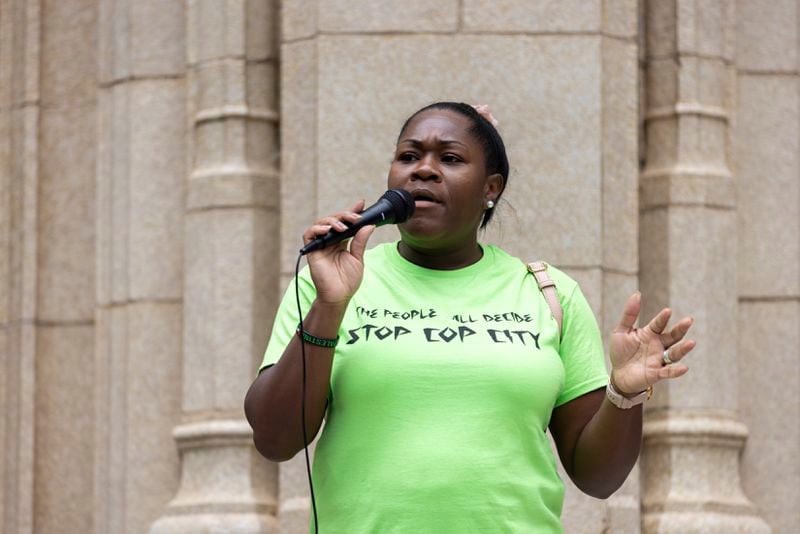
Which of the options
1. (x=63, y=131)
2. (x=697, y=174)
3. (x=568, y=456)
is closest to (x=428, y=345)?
(x=568, y=456)

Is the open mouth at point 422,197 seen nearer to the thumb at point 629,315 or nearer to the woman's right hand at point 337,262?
the woman's right hand at point 337,262

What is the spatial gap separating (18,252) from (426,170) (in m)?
3.86

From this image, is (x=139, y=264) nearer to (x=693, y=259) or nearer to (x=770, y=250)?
(x=693, y=259)

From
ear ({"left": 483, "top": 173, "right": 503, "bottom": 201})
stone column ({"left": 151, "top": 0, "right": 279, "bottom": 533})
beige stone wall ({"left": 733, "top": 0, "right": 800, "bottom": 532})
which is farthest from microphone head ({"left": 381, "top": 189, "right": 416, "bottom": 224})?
beige stone wall ({"left": 733, "top": 0, "right": 800, "bottom": 532})

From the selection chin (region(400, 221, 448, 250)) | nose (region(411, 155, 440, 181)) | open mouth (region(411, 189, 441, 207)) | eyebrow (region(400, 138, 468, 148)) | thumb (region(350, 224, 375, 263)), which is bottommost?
thumb (region(350, 224, 375, 263))

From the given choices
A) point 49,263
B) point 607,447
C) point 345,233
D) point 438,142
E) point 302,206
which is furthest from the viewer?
point 49,263

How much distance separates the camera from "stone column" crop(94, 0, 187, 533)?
22.6 ft

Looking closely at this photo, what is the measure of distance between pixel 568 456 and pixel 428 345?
0.50 meters

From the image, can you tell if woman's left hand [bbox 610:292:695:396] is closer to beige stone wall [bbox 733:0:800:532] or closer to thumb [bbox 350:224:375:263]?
thumb [bbox 350:224:375:263]

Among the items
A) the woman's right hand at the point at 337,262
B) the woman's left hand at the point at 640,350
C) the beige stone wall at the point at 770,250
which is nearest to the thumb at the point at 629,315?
the woman's left hand at the point at 640,350

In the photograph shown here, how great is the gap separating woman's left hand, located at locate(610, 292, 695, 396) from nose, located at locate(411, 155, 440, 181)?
0.55m

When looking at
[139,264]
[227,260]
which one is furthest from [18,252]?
[227,260]

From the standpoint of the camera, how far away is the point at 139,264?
700 centimetres

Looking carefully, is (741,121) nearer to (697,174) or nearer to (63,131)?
(697,174)
